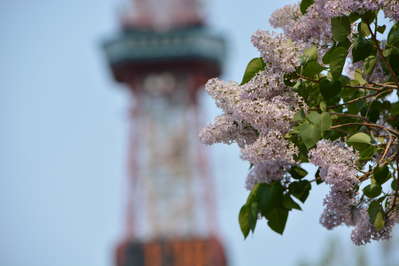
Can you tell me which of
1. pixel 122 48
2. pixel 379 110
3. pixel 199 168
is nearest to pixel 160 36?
pixel 122 48

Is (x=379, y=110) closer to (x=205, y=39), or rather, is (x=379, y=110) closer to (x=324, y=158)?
(x=324, y=158)

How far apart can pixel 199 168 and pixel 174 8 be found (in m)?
12.3

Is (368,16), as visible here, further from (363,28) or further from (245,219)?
(245,219)

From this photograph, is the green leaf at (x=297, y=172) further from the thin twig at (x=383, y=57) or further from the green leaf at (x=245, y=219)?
Result: the thin twig at (x=383, y=57)

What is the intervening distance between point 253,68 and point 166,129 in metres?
53.2

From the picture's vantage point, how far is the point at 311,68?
12.6 feet

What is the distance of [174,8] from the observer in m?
59.8

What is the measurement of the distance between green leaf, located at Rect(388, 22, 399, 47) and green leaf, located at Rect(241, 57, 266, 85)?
563 millimetres

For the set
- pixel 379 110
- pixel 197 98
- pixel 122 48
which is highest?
pixel 122 48

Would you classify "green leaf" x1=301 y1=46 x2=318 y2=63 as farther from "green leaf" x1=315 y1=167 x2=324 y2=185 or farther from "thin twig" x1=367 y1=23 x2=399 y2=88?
"green leaf" x1=315 y1=167 x2=324 y2=185

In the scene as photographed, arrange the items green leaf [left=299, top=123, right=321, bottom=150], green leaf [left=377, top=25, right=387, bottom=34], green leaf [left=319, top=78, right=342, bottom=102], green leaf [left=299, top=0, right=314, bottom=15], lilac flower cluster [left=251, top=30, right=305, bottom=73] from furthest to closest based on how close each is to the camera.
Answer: green leaf [left=299, top=0, right=314, bottom=15] → green leaf [left=377, top=25, right=387, bottom=34] → green leaf [left=319, top=78, right=342, bottom=102] → lilac flower cluster [left=251, top=30, right=305, bottom=73] → green leaf [left=299, top=123, right=321, bottom=150]

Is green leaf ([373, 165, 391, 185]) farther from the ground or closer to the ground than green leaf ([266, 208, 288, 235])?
farther from the ground

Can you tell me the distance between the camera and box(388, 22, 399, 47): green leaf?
3.88 m

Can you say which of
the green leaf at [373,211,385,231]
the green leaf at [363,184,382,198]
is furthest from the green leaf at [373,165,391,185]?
the green leaf at [373,211,385,231]
